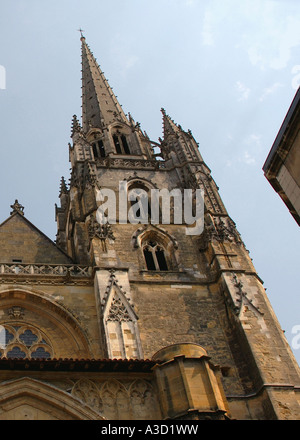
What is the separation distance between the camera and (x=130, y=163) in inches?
949

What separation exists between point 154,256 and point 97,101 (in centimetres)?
1452

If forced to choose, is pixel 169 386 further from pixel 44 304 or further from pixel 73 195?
pixel 73 195

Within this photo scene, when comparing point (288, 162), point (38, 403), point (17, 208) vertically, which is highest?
point (17, 208)

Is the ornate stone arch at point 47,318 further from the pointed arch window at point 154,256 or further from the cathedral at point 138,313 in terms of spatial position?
the pointed arch window at point 154,256

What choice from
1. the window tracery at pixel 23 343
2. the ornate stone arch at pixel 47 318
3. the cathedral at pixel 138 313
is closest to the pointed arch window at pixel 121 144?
the cathedral at pixel 138 313

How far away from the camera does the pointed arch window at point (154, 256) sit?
1933 cm

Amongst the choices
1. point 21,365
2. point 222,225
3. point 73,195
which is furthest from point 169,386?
point 73,195

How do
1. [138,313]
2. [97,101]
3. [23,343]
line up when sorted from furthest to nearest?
1. [97,101]
2. [138,313]
3. [23,343]

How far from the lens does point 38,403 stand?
923 centimetres

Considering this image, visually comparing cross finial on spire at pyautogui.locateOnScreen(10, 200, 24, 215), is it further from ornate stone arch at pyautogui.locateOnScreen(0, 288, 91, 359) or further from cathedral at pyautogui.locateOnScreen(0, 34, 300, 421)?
ornate stone arch at pyautogui.locateOnScreen(0, 288, 91, 359)

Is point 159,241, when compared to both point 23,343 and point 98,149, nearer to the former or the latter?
point 23,343

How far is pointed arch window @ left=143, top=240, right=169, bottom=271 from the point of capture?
1933 cm

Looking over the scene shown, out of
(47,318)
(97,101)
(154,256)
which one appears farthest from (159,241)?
(97,101)

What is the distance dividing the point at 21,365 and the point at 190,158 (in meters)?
16.0
